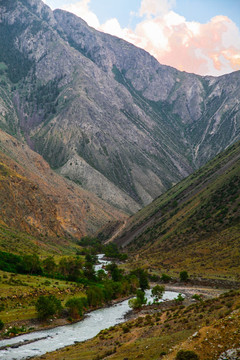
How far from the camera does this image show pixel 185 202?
15500 centimetres

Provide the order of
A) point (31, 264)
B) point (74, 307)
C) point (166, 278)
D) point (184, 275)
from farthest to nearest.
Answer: point (166, 278) → point (184, 275) → point (31, 264) → point (74, 307)

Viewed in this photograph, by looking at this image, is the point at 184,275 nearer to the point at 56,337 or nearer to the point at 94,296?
the point at 94,296

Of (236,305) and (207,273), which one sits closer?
(236,305)

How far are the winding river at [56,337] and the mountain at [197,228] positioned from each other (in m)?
38.2

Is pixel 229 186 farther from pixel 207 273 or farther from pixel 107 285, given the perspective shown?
pixel 107 285

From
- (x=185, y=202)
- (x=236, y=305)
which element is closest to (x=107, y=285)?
(x=236, y=305)

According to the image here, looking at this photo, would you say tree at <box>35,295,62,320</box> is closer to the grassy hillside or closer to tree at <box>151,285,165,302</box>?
the grassy hillside

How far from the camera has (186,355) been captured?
21000mm

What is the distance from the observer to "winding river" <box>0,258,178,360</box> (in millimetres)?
40531

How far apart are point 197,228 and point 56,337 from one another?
8255cm

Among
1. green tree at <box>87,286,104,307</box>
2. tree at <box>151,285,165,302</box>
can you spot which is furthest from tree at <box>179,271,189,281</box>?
green tree at <box>87,286,104,307</box>

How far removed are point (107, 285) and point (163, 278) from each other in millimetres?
23301

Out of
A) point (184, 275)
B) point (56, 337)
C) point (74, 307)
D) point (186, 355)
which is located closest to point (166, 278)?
point (184, 275)

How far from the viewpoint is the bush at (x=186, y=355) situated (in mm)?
20733
